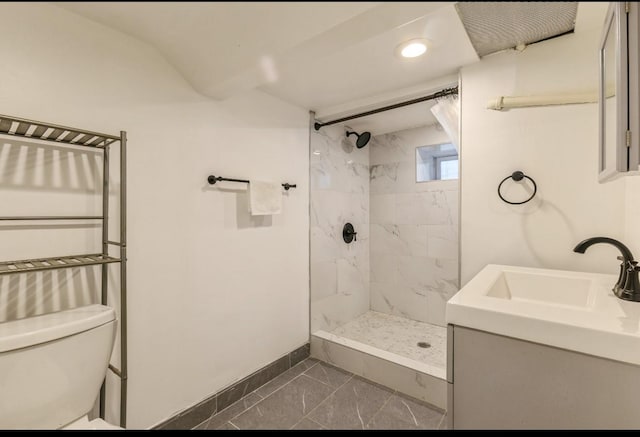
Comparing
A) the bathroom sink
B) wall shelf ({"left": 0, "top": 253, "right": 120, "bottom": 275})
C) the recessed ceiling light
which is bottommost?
the bathroom sink

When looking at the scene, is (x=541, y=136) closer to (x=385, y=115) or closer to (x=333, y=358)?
(x=385, y=115)

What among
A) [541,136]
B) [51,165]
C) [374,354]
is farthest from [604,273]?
[51,165]

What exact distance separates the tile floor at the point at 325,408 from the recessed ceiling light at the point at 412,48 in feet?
6.34

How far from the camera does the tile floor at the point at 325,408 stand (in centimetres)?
159

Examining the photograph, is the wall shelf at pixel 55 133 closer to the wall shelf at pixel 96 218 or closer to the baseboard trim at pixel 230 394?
the wall shelf at pixel 96 218

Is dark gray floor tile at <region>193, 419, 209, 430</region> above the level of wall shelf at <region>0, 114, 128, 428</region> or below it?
below

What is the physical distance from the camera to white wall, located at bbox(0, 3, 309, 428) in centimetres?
115

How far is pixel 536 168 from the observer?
1.49 metres

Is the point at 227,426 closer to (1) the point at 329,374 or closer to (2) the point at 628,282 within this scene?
(1) the point at 329,374

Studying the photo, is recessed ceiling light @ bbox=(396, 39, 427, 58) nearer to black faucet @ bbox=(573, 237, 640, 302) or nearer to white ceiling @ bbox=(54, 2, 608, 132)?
white ceiling @ bbox=(54, 2, 608, 132)

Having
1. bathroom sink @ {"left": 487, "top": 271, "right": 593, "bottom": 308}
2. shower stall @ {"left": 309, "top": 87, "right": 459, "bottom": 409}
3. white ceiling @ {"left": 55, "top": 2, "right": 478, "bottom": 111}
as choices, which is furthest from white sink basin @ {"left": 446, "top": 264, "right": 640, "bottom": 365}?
shower stall @ {"left": 309, "top": 87, "right": 459, "bottom": 409}

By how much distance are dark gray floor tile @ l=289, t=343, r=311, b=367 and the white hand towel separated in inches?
42.3

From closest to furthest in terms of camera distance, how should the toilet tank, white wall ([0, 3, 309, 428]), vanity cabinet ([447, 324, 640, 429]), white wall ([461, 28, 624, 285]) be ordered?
vanity cabinet ([447, 324, 640, 429]) → the toilet tank → white wall ([0, 3, 309, 428]) → white wall ([461, 28, 624, 285])

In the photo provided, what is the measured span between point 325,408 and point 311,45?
182cm
